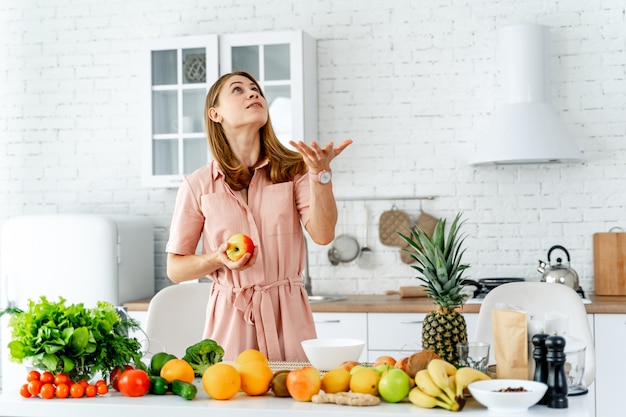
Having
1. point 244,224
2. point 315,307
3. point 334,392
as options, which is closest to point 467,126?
point 315,307

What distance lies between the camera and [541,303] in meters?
3.09

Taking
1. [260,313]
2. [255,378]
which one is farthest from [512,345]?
[260,313]

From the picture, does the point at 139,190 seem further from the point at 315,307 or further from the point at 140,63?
the point at 315,307

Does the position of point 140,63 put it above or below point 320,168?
above

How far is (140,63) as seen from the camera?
5242 mm

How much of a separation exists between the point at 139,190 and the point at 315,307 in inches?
60.8

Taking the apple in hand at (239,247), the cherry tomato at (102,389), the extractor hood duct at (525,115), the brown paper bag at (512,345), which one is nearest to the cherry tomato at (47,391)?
the cherry tomato at (102,389)

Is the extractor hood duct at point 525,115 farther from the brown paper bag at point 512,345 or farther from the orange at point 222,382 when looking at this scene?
the orange at point 222,382

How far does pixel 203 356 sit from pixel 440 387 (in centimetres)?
70

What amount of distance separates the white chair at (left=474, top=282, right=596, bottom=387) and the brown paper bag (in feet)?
2.90

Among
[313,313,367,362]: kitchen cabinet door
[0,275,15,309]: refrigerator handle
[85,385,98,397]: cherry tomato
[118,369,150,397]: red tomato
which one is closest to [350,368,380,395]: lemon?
[118,369,150,397]: red tomato

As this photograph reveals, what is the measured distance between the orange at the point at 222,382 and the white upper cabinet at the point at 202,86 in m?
2.76

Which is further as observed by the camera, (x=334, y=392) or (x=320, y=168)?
(x=320, y=168)

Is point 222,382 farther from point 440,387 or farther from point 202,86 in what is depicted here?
point 202,86
